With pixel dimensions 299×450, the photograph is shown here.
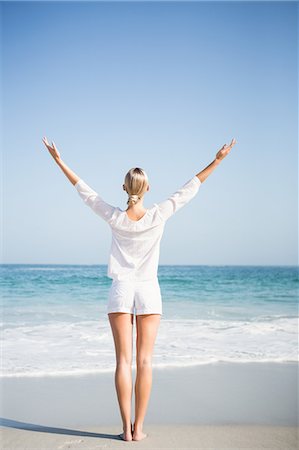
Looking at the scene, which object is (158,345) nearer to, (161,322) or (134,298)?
(161,322)

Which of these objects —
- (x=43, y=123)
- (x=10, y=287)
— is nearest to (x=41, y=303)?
(x=10, y=287)

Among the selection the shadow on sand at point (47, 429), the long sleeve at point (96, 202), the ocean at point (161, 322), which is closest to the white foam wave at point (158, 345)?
the ocean at point (161, 322)

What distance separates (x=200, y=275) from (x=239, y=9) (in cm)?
1266

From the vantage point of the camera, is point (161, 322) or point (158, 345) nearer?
point (158, 345)

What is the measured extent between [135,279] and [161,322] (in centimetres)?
571

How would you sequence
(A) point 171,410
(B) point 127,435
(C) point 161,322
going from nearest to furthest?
(B) point 127,435
(A) point 171,410
(C) point 161,322

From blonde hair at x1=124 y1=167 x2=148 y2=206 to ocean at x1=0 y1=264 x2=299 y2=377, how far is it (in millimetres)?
2418

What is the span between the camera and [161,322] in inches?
339

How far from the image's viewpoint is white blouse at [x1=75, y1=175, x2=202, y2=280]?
119 inches

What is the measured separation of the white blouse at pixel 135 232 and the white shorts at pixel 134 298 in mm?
51

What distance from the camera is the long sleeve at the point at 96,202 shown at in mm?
3053

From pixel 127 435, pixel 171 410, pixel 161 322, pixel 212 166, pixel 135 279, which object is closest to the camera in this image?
pixel 127 435

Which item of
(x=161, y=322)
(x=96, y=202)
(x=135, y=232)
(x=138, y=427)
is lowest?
(x=161, y=322)

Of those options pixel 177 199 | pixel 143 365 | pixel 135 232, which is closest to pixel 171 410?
pixel 143 365
